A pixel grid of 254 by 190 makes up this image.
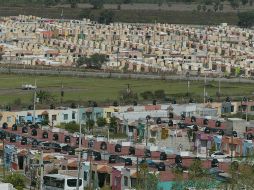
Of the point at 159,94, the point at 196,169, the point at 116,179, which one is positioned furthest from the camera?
the point at 159,94

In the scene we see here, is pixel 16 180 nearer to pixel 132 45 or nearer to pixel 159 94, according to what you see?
pixel 159 94

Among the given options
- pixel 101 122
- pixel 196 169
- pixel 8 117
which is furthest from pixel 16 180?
pixel 101 122

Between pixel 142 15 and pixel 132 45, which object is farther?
pixel 142 15

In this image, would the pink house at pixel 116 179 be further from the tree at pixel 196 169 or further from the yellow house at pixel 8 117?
the yellow house at pixel 8 117

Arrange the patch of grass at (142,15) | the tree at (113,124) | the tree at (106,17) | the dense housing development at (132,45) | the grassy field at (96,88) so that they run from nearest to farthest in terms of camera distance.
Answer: the tree at (113,124) < the grassy field at (96,88) < the dense housing development at (132,45) < the tree at (106,17) < the patch of grass at (142,15)

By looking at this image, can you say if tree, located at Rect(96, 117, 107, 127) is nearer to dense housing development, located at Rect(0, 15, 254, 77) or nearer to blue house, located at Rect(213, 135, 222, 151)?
blue house, located at Rect(213, 135, 222, 151)

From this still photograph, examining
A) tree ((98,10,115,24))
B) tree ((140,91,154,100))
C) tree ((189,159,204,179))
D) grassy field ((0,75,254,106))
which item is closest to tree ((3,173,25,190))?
tree ((189,159,204,179))

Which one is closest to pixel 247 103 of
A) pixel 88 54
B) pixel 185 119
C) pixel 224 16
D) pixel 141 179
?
pixel 185 119

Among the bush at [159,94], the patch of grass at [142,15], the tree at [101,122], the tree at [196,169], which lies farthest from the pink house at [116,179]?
the patch of grass at [142,15]
